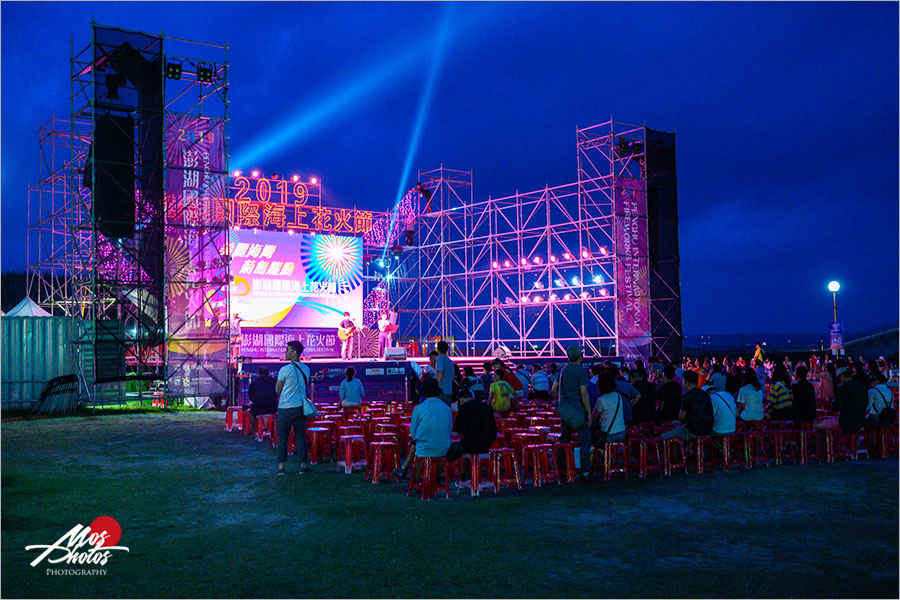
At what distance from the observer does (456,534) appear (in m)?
5.25

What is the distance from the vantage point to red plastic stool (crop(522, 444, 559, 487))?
7.26 metres

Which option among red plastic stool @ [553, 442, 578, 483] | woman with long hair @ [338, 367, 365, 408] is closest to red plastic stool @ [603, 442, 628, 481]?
red plastic stool @ [553, 442, 578, 483]

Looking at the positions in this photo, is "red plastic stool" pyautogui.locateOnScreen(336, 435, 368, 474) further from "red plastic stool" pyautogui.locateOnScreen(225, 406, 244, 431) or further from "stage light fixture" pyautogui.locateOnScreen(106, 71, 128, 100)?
"stage light fixture" pyautogui.locateOnScreen(106, 71, 128, 100)

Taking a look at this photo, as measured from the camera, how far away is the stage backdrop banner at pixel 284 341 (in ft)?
73.7

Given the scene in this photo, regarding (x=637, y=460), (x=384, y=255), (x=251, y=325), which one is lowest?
(x=637, y=460)

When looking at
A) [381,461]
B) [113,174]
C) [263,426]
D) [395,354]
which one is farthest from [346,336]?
[381,461]

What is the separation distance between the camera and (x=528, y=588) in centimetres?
405

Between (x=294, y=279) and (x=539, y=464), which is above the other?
(x=294, y=279)

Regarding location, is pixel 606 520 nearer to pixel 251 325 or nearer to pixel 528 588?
pixel 528 588

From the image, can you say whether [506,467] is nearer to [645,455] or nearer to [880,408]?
[645,455]

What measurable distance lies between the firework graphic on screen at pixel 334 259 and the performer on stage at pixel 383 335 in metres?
1.86

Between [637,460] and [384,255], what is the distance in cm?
1977

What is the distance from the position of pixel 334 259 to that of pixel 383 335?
316cm

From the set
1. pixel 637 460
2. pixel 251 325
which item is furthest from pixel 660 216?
pixel 637 460
